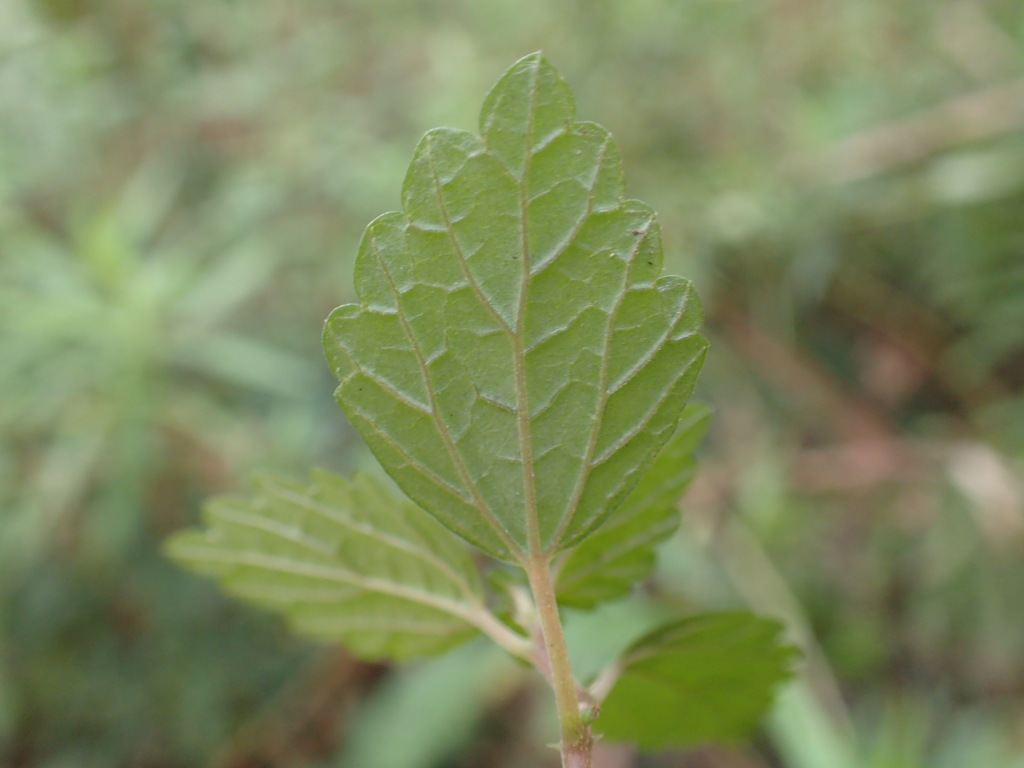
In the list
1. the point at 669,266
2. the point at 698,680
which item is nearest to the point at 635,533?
the point at 698,680

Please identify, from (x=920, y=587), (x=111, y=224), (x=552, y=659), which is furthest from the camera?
(x=920, y=587)

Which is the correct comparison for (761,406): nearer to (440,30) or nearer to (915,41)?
(915,41)

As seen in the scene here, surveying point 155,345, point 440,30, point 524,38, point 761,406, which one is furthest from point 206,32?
point 761,406

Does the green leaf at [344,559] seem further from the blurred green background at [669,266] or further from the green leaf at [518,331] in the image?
the blurred green background at [669,266]

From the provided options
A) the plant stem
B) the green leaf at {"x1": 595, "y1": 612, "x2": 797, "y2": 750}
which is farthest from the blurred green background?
the plant stem

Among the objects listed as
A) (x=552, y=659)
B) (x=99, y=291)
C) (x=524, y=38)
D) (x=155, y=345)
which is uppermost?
(x=524, y=38)

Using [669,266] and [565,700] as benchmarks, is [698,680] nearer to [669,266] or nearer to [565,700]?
[565,700]
